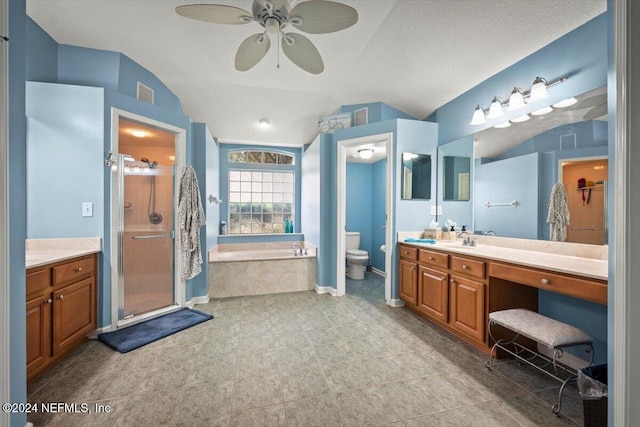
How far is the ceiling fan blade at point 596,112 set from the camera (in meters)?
1.90

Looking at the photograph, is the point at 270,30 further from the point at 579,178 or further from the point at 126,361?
the point at 126,361

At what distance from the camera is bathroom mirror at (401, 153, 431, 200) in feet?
11.2

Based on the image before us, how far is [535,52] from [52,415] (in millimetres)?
4519

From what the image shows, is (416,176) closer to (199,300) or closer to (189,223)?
(189,223)

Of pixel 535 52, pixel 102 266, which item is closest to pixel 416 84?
pixel 535 52

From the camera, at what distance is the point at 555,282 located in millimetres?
1688

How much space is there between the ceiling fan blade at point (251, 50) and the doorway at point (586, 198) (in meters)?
2.55

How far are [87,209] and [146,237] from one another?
0.73 meters

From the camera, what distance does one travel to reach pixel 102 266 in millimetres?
2518

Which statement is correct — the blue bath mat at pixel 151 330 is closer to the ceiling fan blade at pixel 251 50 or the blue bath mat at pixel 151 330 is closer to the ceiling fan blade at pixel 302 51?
the ceiling fan blade at pixel 251 50

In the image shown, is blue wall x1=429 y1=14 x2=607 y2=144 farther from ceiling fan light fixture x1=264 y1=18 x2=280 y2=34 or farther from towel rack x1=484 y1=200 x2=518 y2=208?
ceiling fan light fixture x1=264 y1=18 x2=280 y2=34

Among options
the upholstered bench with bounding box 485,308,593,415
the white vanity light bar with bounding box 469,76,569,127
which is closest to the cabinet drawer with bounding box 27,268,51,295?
the upholstered bench with bounding box 485,308,593,415

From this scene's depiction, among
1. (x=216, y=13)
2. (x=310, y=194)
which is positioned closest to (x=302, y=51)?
(x=216, y=13)

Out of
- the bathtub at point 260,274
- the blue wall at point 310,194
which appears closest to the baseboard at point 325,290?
the bathtub at point 260,274
